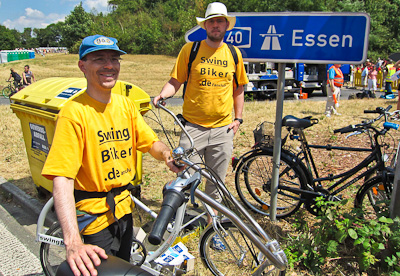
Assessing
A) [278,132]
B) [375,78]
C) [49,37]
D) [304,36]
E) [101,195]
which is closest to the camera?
[101,195]

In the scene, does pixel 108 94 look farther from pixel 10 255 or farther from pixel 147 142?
pixel 10 255

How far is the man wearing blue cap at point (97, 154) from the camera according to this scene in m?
1.58

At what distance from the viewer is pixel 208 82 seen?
300 centimetres

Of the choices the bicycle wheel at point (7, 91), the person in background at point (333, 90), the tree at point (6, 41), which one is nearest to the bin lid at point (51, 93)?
the person in background at point (333, 90)

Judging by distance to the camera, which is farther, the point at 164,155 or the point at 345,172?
the point at 345,172

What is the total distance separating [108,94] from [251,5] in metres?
41.1

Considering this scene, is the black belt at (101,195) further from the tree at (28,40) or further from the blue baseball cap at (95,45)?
the tree at (28,40)

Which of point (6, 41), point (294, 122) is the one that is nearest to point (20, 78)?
point (294, 122)

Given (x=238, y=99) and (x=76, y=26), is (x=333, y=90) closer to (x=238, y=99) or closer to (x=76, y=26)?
(x=238, y=99)

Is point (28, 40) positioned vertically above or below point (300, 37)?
above

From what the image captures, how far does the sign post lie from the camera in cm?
251

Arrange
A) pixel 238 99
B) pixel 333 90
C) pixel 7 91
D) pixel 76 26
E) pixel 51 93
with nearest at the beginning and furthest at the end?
pixel 238 99
pixel 51 93
pixel 333 90
pixel 7 91
pixel 76 26

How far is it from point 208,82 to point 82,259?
6.68ft

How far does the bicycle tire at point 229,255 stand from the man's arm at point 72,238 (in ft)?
3.59
